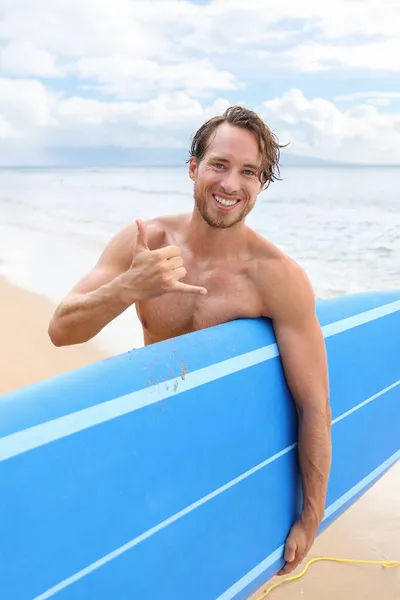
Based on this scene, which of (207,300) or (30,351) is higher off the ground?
(207,300)

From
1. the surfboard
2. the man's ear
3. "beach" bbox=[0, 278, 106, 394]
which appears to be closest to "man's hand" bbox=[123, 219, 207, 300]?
the surfboard

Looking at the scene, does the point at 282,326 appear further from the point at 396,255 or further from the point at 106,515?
the point at 396,255

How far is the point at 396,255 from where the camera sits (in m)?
8.92

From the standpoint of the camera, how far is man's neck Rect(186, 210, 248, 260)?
1998 mm

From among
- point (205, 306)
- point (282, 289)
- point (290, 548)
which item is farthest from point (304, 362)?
point (290, 548)

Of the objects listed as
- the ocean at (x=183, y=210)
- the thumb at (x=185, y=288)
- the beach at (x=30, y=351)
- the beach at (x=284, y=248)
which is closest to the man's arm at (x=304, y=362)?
the thumb at (x=185, y=288)

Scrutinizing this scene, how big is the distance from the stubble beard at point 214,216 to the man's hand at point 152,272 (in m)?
0.32

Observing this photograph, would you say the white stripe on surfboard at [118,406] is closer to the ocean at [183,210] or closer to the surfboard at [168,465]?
the surfboard at [168,465]

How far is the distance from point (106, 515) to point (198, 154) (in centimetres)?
109

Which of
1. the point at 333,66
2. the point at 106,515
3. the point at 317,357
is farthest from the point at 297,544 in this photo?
the point at 333,66

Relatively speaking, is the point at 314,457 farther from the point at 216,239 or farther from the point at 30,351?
the point at 30,351

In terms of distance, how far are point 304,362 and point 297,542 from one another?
530 millimetres

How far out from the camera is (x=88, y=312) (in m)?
1.79

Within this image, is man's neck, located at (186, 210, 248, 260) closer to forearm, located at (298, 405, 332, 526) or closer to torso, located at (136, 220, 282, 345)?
torso, located at (136, 220, 282, 345)
